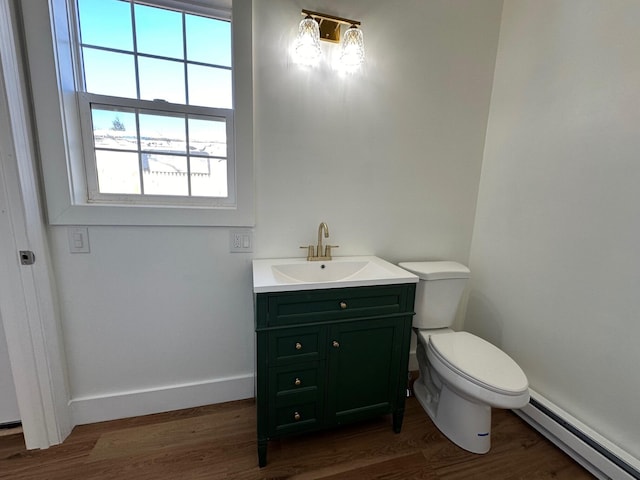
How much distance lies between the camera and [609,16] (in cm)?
127

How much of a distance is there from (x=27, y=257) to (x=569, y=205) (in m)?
2.62

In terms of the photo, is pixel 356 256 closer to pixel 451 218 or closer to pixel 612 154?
pixel 451 218

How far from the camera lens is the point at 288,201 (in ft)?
5.34

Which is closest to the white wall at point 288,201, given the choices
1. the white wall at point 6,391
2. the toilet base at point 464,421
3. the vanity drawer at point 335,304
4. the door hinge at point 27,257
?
the door hinge at point 27,257

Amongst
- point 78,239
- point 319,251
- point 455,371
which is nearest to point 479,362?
point 455,371

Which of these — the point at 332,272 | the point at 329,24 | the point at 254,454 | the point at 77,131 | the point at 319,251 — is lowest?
the point at 254,454

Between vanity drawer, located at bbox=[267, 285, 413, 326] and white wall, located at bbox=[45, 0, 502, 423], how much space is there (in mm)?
498

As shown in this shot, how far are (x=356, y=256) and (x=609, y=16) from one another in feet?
5.48

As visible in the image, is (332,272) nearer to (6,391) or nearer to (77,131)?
(77,131)

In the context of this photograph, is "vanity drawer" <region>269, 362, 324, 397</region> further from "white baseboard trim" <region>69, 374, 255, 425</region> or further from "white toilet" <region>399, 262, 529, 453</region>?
"white toilet" <region>399, 262, 529, 453</region>

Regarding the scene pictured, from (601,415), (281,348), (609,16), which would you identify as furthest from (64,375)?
(609,16)

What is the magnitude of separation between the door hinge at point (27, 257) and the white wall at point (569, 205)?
101 inches

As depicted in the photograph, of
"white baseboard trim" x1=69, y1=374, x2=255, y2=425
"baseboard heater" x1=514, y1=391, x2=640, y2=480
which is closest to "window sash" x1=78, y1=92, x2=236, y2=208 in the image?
"white baseboard trim" x1=69, y1=374, x2=255, y2=425

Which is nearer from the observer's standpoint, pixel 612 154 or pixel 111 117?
pixel 612 154
